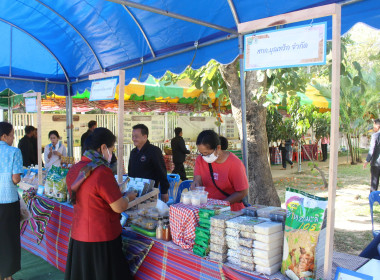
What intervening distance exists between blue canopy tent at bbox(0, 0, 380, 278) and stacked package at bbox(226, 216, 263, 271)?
6.54ft

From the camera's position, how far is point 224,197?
3242 millimetres

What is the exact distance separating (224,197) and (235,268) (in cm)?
121

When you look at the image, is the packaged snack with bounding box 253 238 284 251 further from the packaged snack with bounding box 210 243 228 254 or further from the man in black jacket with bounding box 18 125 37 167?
the man in black jacket with bounding box 18 125 37 167

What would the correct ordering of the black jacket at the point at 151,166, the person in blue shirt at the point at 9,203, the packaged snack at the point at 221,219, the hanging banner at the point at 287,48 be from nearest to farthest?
1. the hanging banner at the point at 287,48
2. the packaged snack at the point at 221,219
3. the person in blue shirt at the point at 9,203
4. the black jacket at the point at 151,166

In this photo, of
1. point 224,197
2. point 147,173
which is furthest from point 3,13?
point 224,197

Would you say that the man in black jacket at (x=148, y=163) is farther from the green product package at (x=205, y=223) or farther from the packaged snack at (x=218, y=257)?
the packaged snack at (x=218, y=257)

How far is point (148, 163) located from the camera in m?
4.01

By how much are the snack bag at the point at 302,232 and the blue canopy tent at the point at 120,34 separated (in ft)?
5.97

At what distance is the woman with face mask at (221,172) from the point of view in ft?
10.2

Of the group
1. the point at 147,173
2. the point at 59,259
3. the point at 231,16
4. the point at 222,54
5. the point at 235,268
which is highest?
the point at 231,16

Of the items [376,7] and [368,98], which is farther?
[368,98]

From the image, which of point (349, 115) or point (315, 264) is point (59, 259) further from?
point (349, 115)

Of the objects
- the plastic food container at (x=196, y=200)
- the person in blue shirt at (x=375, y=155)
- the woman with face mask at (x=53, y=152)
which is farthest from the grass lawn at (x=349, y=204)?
the woman with face mask at (x=53, y=152)

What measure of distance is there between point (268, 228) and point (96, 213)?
4.28ft
